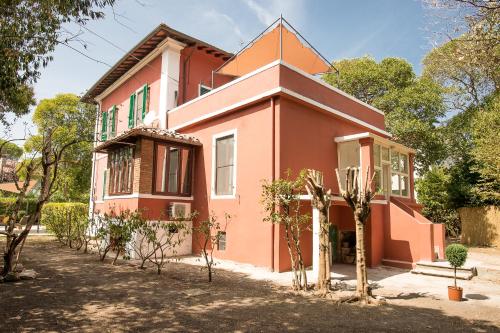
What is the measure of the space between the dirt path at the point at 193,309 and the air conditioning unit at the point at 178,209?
3467 mm

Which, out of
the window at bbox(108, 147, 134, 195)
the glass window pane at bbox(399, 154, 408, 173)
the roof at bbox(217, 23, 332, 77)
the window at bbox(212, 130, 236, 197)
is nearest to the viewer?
the window at bbox(212, 130, 236, 197)

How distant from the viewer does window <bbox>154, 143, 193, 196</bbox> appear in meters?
11.8

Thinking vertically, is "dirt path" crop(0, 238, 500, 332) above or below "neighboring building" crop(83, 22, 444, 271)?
below

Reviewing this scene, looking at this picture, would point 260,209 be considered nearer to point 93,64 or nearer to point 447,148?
point 93,64

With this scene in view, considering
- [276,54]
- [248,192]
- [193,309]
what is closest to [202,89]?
[276,54]

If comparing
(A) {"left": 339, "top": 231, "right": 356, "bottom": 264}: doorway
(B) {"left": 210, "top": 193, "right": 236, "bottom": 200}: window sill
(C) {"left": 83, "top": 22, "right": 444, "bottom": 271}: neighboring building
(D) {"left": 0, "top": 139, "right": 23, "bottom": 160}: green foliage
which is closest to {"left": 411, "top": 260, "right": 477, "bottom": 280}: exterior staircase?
(C) {"left": 83, "top": 22, "right": 444, "bottom": 271}: neighboring building

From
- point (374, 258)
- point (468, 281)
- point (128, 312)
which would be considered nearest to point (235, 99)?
point (374, 258)

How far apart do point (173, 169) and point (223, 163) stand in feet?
9.61

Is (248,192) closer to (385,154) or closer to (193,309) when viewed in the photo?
(193,309)

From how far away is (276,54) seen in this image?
1269 cm

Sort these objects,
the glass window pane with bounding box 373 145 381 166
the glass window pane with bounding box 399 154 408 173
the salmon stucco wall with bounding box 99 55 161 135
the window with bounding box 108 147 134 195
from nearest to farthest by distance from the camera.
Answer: the window with bounding box 108 147 134 195 → the glass window pane with bounding box 373 145 381 166 → the glass window pane with bounding box 399 154 408 173 → the salmon stucco wall with bounding box 99 55 161 135

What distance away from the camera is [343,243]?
10.5 metres

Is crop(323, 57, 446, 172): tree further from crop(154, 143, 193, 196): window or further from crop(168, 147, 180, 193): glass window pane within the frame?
crop(154, 143, 193, 196): window

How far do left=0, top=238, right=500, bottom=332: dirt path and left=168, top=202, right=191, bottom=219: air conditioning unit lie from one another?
11.4 feet
